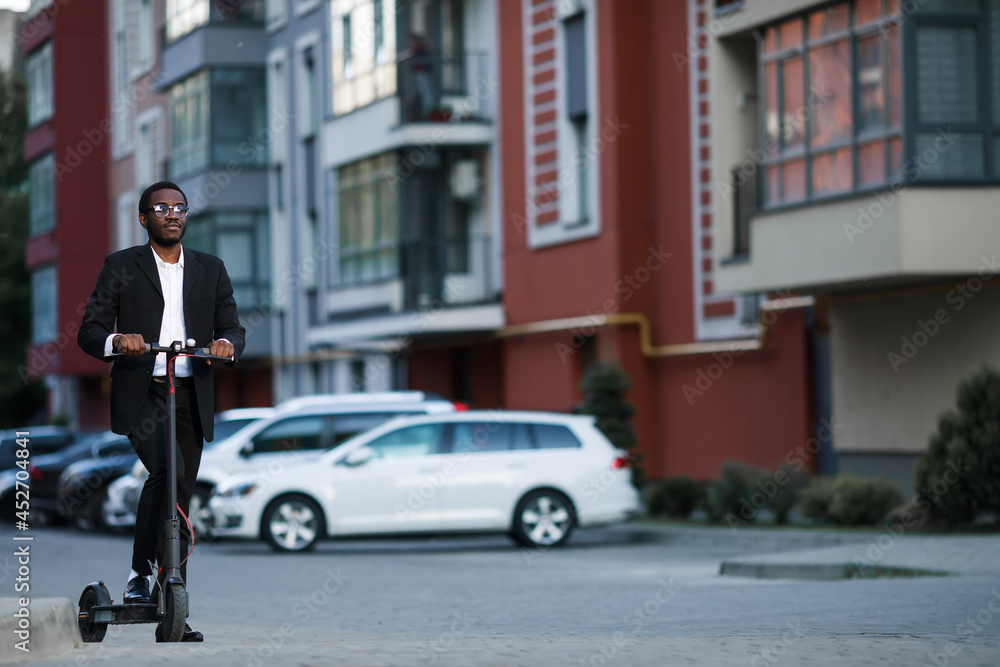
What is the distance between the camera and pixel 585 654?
23.0ft

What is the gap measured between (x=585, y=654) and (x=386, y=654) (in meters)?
0.80

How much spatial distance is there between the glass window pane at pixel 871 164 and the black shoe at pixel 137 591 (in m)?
15.0

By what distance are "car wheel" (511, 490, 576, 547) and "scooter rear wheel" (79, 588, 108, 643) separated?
12124 millimetres

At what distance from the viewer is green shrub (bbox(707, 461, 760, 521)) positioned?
20578 mm

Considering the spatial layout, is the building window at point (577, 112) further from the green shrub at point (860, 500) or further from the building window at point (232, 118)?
the building window at point (232, 118)

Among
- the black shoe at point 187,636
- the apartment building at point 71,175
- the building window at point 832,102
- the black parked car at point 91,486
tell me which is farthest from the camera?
the apartment building at point 71,175

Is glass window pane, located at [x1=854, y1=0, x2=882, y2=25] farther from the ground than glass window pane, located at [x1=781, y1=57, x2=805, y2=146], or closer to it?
farther from the ground

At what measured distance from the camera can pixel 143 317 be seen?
7367mm

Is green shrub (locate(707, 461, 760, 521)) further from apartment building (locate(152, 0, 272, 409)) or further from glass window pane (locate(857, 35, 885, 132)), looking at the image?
apartment building (locate(152, 0, 272, 409))

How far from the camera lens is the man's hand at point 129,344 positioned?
6.93 meters

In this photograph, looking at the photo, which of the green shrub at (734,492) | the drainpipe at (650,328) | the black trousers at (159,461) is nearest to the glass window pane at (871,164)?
the drainpipe at (650,328)

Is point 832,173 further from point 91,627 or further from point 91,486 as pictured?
point 91,627

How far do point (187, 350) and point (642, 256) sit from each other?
69.6ft

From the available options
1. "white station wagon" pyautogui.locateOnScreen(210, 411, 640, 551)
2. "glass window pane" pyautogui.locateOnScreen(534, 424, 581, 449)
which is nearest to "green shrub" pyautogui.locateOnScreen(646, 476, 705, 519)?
"white station wagon" pyautogui.locateOnScreen(210, 411, 640, 551)
